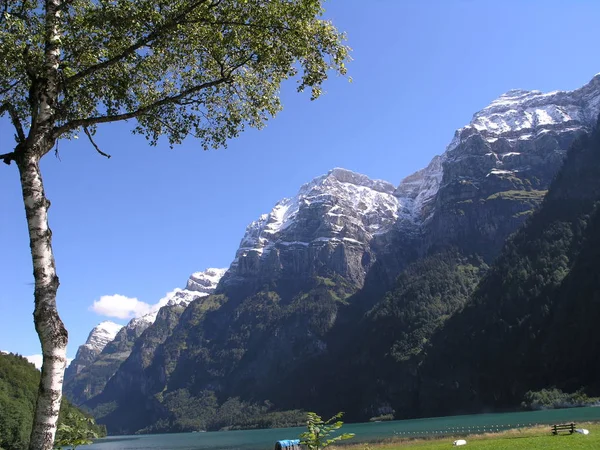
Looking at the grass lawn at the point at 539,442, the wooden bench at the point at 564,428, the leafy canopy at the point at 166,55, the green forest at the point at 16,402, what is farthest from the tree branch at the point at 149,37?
the green forest at the point at 16,402

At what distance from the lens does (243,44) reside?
1347 centimetres

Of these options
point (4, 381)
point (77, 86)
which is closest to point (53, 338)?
point (77, 86)

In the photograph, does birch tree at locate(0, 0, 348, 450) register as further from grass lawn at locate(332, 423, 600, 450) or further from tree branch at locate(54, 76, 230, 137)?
grass lawn at locate(332, 423, 600, 450)

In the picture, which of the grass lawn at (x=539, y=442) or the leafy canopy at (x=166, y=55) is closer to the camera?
the leafy canopy at (x=166, y=55)

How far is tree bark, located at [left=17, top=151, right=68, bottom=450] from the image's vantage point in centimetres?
887

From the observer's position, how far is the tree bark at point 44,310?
887 centimetres

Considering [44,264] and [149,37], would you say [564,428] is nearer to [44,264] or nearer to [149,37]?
[149,37]

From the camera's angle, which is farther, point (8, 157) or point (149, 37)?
point (149, 37)

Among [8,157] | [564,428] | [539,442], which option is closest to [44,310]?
[8,157]

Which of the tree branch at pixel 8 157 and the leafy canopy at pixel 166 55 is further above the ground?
the leafy canopy at pixel 166 55

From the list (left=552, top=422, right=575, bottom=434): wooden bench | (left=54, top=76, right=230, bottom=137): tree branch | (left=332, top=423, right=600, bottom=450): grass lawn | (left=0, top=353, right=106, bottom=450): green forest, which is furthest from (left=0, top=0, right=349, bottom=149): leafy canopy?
(left=0, top=353, right=106, bottom=450): green forest

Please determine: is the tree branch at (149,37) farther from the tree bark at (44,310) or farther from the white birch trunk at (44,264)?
the tree bark at (44,310)

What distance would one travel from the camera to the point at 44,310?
9.34 m

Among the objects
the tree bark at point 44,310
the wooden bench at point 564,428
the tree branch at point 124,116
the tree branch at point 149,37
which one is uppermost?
the tree branch at point 149,37
